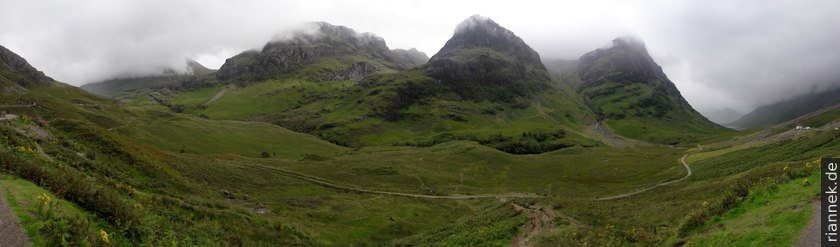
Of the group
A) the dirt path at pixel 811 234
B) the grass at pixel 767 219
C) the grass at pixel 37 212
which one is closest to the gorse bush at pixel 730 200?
the grass at pixel 767 219

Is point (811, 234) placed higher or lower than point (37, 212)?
lower

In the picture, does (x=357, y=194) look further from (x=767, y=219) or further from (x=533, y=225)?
(x=767, y=219)

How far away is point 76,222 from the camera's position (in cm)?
1241

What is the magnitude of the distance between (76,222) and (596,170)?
133028 millimetres

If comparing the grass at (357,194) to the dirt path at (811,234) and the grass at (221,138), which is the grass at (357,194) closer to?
the dirt path at (811,234)

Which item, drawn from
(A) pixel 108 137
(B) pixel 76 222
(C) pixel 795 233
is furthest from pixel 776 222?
(A) pixel 108 137

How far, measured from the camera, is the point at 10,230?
452 inches

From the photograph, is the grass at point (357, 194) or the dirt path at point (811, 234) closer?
the dirt path at point (811, 234)

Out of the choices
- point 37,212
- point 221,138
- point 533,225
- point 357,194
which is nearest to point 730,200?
point 533,225

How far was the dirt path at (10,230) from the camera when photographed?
11.2 meters

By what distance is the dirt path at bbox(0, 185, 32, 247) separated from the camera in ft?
36.7

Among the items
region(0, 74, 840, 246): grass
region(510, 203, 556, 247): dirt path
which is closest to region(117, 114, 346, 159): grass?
region(0, 74, 840, 246): grass

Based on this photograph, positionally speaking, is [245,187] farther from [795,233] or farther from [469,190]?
[795,233]

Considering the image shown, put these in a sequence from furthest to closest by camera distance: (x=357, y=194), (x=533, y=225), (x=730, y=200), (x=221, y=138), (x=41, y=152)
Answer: (x=221, y=138) → (x=357, y=194) → (x=533, y=225) → (x=41, y=152) → (x=730, y=200)
